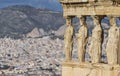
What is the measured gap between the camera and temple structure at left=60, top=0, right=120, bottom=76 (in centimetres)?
2817

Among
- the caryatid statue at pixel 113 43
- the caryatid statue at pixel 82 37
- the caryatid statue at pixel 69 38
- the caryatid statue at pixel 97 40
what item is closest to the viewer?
the caryatid statue at pixel 113 43

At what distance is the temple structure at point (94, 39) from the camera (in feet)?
92.4

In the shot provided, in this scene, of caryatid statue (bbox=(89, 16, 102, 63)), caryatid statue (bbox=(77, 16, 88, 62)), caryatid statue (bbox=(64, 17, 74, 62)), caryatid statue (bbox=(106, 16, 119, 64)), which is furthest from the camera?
caryatid statue (bbox=(64, 17, 74, 62))

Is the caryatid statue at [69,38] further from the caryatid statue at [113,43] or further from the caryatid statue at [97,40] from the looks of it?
the caryatid statue at [113,43]

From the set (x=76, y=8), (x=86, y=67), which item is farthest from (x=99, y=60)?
(x=76, y=8)

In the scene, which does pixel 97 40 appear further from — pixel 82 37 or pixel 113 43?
pixel 113 43

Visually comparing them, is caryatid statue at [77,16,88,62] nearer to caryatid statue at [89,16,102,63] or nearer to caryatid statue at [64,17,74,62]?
caryatid statue at [64,17,74,62]

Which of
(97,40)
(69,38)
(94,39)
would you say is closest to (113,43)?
(97,40)

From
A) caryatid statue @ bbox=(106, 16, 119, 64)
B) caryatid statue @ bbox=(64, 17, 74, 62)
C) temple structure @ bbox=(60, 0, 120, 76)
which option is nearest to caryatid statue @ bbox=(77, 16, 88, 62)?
temple structure @ bbox=(60, 0, 120, 76)

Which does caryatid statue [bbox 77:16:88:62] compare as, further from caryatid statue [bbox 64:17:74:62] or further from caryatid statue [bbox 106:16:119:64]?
caryatid statue [bbox 106:16:119:64]

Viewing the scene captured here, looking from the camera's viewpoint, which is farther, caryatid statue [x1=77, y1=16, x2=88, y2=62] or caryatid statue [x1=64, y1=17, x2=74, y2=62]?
caryatid statue [x1=64, y1=17, x2=74, y2=62]

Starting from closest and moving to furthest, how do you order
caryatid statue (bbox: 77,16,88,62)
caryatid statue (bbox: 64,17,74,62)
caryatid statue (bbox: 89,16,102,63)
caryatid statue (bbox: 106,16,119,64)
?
caryatid statue (bbox: 106,16,119,64) < caryatid statue (bbox: 89,16,102,63) < caryatid statue (bbox: 77,16,88,62) < caryatid statue (bbox: 64,17,74,62)

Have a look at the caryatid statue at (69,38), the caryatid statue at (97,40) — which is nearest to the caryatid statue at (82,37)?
the caryatid statue at (69,38)

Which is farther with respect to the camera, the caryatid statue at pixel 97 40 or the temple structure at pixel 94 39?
the caryatid statue at pixel 97 40
